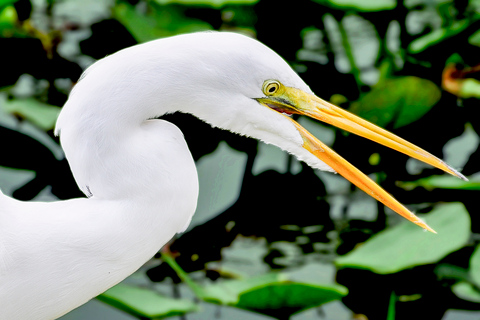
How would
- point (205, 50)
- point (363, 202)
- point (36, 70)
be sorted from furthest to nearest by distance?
1. point (36, 70)
2. point (363, 202)
3. point (205, 50)

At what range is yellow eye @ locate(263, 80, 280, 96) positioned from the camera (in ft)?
2.96

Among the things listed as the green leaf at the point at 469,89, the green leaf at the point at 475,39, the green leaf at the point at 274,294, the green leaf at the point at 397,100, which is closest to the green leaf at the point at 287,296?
the green leaf at the point at 274,294

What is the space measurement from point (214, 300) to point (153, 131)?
2.50ft

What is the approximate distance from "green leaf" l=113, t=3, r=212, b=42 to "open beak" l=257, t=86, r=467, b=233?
1.24 metres

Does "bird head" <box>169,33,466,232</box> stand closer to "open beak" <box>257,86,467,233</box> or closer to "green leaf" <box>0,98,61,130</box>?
"open beak" <box>257,86,467,233</box>

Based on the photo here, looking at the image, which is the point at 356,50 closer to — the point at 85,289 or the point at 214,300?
the point at 214,300

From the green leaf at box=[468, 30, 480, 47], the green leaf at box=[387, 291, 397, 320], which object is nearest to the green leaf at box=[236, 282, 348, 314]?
the green leaf at box=[387, 291, 397, 320]

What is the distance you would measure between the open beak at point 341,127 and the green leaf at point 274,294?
1.46ft

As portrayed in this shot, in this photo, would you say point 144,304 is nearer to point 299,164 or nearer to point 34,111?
point 34,111

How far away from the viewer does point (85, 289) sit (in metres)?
0.92

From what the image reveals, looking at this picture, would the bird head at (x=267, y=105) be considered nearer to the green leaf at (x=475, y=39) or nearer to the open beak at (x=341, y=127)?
the open beak at (x=341, y=127)

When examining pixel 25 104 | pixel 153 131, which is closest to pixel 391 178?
pixel 25 104

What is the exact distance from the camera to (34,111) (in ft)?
6.69

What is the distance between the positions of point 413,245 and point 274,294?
0.45m
